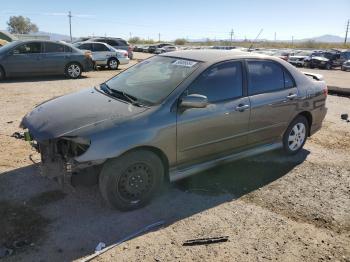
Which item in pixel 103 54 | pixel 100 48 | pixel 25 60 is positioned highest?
pixel 100 48

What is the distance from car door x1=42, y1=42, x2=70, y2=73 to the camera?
14.1m

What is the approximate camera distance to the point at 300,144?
6172mm

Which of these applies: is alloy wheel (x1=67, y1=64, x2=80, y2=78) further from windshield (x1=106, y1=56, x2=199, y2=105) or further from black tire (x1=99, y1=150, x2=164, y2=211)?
black tire (x1=99, y1=150, x2=164, y2=211)

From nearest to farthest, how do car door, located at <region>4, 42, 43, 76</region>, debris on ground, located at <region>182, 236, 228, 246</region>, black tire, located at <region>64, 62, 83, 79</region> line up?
1. debris on ground, located at <region>182, 236, 228, 246</region>
2. car door, located at <region>4, 42, 43, 76</region>
3. black tire, located at <region>64, 62, 83, 79</region>

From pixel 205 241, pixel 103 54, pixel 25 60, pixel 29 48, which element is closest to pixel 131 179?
pixel 205 241

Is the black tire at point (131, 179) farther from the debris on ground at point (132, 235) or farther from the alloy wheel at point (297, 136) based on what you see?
the alloy wheel at point (297, 136)

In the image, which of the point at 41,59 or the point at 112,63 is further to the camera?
the point at 112,63

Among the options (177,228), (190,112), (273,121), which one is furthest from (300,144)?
(177,228)

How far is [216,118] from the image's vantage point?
4609 mm

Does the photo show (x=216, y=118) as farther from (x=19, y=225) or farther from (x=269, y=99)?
(x=19, y=225)

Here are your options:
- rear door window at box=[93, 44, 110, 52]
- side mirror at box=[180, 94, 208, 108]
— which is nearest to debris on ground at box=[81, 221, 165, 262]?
side mirror at box=[180, 94, 208, 108]

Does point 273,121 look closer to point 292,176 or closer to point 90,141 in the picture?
point 292,176

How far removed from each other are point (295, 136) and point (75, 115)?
11.7ft

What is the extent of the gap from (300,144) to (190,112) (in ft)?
8.66
